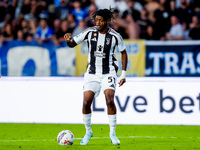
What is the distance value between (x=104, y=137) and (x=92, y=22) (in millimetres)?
5884

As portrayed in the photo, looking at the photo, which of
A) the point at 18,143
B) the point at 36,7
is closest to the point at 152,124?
the point at 18,143

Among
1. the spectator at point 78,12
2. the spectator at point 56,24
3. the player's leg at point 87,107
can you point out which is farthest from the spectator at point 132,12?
the player's leg at point 87,107

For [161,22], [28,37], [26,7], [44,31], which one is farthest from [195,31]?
[26,7]

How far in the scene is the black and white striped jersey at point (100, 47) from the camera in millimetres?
7242

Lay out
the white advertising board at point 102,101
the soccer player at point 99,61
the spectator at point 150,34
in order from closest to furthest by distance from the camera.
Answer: the soccer player at point 99,61 < the white advertising board at point 102,101 < the spectator at point 150,34

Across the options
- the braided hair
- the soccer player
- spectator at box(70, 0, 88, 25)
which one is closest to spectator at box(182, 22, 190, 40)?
spectator at box(70, 0, 88, 25)

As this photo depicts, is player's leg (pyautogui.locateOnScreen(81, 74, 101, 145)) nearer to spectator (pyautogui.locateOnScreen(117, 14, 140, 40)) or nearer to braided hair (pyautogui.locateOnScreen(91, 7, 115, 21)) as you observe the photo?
braided hair (pyautogui.locateOnScreen(91, 7, 115, 21))

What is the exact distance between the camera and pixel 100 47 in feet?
23.8

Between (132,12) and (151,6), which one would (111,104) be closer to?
(132,12)

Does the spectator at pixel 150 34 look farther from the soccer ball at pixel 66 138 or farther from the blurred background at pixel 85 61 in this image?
the soccer ball at pixel 66 138

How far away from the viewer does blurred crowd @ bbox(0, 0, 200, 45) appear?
42.9 ft

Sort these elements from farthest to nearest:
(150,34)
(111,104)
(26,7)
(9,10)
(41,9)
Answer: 1. (9,10)
2. (26,7)
3. (41,9)
4. (150,34)
5. (111,104)

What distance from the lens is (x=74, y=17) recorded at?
13906 mm

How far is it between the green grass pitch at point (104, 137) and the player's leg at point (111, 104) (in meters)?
0.15
